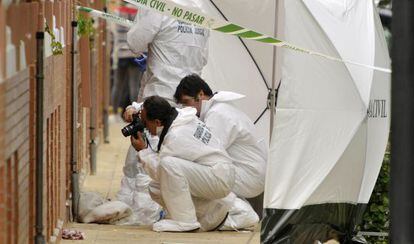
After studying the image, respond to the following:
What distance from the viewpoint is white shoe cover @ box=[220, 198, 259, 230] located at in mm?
10875

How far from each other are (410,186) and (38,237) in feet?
8.64

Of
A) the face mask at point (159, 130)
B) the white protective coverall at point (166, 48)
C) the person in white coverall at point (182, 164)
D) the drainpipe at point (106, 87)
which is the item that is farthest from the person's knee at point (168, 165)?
the drainpipe at point (106, 87)

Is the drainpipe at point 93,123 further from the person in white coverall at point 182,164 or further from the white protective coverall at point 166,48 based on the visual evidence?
the person in white coverall at point 182,164

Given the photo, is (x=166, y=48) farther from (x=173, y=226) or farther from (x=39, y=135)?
(x=39, y=135)

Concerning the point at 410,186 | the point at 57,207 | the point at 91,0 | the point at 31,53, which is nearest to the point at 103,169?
the point at 91,0

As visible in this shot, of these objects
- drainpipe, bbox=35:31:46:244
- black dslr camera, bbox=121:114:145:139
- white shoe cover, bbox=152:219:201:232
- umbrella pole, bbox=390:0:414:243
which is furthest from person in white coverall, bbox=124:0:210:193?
umbrella pole, bbox=390:0:414:243

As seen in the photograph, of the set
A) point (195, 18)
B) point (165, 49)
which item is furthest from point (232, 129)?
point (195, 18)

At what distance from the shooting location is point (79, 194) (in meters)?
11.2

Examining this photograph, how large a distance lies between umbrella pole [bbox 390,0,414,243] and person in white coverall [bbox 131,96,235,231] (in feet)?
14.2

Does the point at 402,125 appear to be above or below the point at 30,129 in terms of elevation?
above

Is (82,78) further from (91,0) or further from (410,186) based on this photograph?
(410,186)

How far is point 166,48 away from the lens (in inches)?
473

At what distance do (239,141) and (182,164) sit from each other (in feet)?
3.02

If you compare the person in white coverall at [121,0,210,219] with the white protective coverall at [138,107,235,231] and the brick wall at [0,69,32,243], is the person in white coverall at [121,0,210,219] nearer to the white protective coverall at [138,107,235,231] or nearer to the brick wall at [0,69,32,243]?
the white protective coverall at [138,107,235,231]
